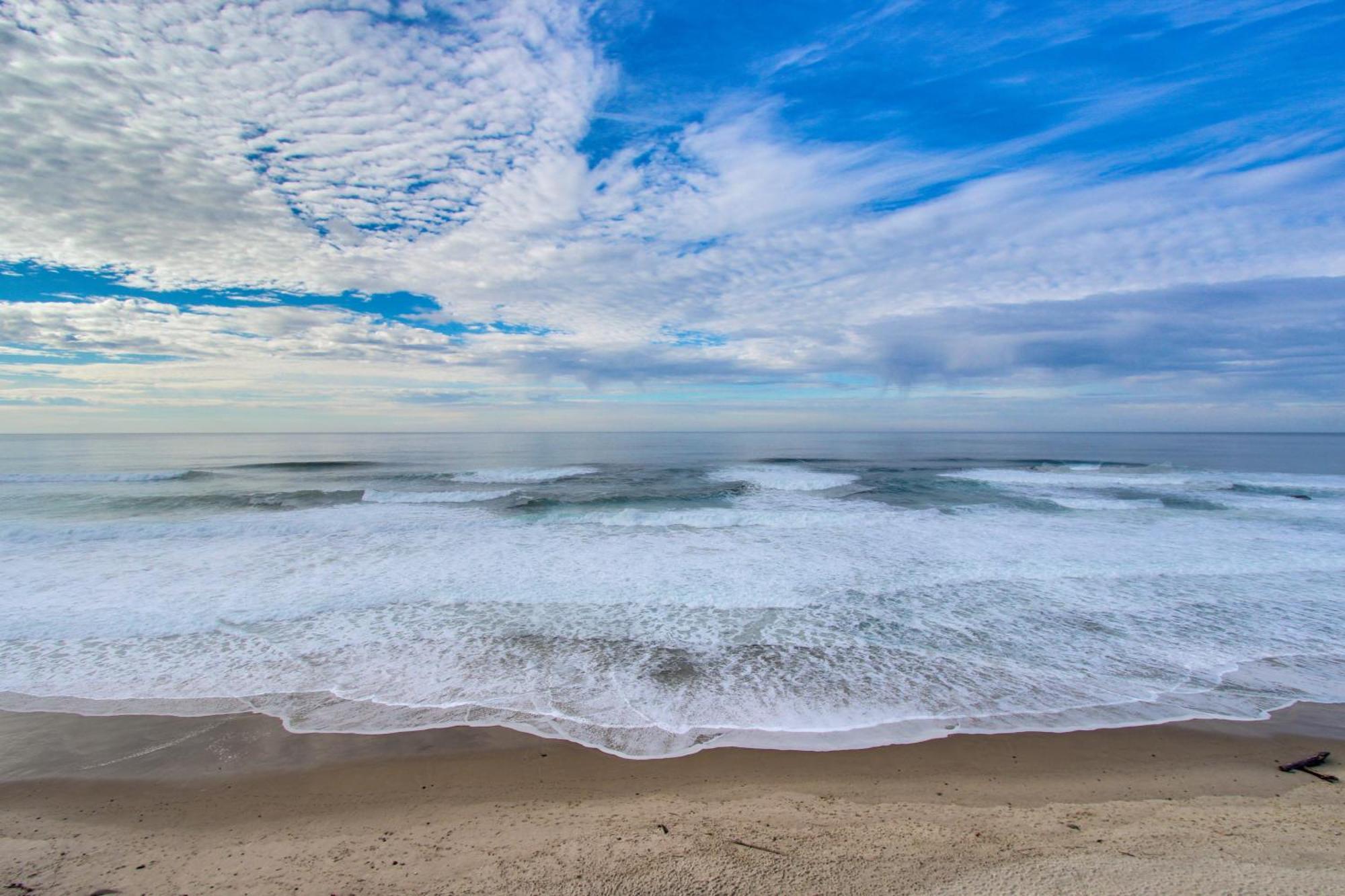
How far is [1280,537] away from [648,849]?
1612cm

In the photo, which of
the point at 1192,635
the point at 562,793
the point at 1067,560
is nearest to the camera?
the point at 562,793

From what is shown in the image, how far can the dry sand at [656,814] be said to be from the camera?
10.1ft

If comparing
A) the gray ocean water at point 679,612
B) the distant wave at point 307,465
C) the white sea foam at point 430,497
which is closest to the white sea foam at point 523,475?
the white sea foam at point 430,497

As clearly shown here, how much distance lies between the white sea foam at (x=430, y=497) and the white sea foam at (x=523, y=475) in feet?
11.4

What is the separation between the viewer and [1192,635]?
7.02 meters

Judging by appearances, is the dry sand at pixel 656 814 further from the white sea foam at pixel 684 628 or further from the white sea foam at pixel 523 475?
the white sea foam at pixel 523 475

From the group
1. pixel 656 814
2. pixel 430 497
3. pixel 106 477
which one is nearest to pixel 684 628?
pixel 656 814

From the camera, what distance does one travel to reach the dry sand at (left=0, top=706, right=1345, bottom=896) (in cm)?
307

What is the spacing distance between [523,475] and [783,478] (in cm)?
1184

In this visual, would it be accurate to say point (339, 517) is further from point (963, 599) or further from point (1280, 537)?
point (1280, 537)

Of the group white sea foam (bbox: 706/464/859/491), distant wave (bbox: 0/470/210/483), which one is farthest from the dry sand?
distant wave (bbox: 0/470/210/483)

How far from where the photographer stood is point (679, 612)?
7.97 m

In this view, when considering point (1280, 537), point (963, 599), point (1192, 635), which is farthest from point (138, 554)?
point (1280, 537)

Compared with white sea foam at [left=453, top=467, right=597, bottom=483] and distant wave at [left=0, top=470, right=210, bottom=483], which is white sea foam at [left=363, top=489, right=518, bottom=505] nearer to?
white sea foam at [left=453, top=467, right=597, bottom=483]
